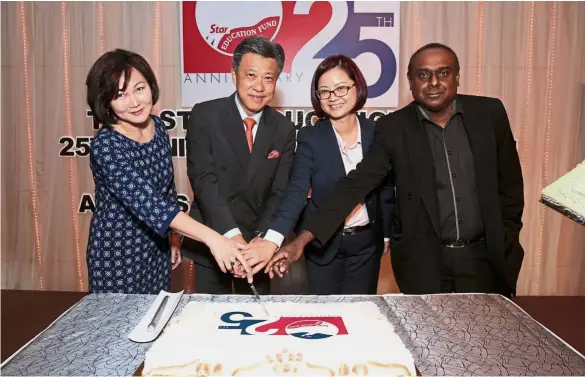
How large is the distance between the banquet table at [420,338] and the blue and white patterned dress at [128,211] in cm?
30

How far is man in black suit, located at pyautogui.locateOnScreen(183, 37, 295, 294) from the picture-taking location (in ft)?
7.13

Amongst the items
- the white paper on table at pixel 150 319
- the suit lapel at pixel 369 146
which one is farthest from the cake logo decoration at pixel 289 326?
the suit lapel at pixel 369 146

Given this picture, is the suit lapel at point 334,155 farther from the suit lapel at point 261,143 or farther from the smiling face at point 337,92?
the suit lapel at point 261,143

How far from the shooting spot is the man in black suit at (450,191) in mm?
1997

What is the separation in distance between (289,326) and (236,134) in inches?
42.6

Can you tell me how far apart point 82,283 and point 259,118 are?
245 cm

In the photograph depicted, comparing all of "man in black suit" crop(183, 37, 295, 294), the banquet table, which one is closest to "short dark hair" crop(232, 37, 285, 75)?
"man in black suit" crop(183, 37, 295, 294)

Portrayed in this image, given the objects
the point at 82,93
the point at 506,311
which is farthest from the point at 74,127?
the point at 506,311

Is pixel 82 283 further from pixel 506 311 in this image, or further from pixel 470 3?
pixel 470 3

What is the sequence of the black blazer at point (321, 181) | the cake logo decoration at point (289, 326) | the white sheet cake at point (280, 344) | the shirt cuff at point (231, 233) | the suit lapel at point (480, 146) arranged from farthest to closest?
the black blazer at point (321, 181) → the shirt cuff at point (231, 233) → the suit lapel at point (480, 146) → the cake logo decoration at point (289, 326) → the white sheet cake at point (280, 344)

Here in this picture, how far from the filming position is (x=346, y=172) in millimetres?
2271

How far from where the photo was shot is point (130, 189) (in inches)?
71.2

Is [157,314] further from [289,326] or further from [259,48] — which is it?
[259,48]

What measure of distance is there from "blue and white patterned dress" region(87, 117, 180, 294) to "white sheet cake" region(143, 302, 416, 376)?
0.51 meters
